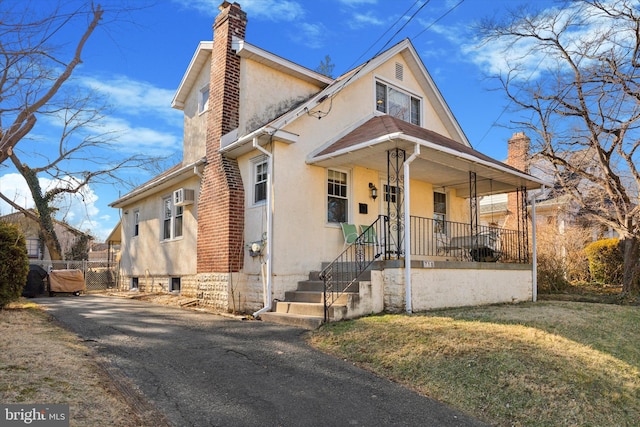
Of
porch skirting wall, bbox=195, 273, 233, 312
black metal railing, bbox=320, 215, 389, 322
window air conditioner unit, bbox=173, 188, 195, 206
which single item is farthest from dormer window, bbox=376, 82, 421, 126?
porch skirting wall, bbox=195, 273, 233, 312

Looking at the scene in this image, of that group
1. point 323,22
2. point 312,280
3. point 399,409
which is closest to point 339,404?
point 399,409

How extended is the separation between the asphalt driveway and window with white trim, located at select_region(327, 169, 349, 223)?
11.9 ft

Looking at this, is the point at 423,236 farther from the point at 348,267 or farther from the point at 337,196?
the point at 348,267

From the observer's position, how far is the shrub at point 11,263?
8.14 metres

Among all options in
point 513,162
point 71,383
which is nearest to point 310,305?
point 71,383

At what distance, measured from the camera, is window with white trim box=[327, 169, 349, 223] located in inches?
410

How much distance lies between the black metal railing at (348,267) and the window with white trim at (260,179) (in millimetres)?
2149

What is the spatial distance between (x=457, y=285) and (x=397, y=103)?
580cm

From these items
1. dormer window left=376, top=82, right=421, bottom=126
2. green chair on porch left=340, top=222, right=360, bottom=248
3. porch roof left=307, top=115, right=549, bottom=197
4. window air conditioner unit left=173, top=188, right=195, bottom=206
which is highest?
dormer window left=376, top=82, right=421, bottom=126

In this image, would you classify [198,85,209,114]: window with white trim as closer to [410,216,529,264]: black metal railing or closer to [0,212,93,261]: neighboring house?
[410,216,529,264]: black metal railing

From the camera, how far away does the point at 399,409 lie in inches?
171

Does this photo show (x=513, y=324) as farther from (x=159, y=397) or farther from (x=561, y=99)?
(x=561, y=99)

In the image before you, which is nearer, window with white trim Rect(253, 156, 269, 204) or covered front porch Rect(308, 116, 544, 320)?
covered front porch Rect(308, 116, 544, 320)

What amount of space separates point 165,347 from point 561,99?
38.5ft
